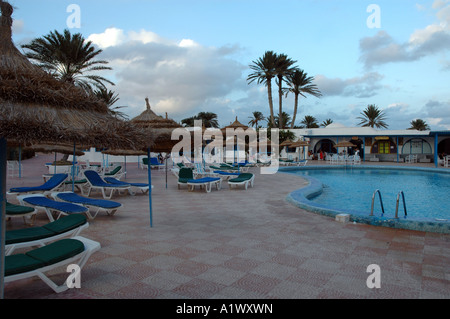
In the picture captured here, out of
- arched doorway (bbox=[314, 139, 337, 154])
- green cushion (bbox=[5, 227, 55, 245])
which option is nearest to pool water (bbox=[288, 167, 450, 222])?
green cushion (bbox=[5, 227, 55, 245])

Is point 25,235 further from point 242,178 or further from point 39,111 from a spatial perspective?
point 242,178

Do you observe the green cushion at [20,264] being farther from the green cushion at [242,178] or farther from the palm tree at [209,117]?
the palm tree at [209,117]

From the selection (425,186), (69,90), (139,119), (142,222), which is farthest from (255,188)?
(69,90)

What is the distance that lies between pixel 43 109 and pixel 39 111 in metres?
0.06

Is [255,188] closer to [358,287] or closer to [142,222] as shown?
[142,222]

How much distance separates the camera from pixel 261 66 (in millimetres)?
35438

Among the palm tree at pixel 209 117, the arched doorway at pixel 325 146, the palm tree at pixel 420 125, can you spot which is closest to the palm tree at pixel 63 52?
the arched doorway at pixel 325 146

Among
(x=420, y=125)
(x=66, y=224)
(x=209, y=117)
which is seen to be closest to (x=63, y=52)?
(x=66, y=224)

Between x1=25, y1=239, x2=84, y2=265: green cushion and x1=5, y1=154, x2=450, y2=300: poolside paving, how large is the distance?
1.21 ft

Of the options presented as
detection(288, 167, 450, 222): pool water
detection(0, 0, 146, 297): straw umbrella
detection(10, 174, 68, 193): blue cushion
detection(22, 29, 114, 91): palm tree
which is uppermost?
detection(22, 29, 114, 91): palm tree

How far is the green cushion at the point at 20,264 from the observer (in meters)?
2.77

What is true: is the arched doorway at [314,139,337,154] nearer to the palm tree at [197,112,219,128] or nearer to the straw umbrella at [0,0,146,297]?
the palm tree at [197,112,219,128]

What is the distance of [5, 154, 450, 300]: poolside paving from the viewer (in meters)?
3.20

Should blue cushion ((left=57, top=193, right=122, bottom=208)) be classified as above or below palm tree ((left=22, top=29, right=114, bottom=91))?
below
